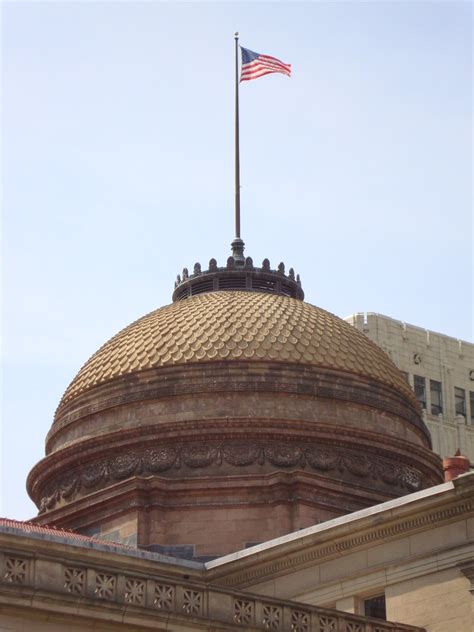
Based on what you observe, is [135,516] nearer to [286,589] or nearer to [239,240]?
[286,589]

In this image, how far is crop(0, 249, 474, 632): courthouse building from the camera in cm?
3741

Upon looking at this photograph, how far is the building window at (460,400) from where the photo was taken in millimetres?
97438

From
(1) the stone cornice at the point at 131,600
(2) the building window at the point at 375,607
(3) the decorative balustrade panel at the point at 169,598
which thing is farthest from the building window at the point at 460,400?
(1) the stone cornice at the point at 131,600

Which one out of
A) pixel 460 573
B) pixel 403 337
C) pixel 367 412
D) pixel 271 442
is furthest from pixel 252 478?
pixel 403 337

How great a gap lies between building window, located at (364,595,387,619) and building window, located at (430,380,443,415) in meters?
59.8

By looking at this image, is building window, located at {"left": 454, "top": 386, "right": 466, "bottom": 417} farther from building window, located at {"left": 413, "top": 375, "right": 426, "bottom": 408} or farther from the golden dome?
the golden dome

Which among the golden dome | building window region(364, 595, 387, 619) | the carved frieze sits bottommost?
building window region(364, 595, 387, 619)

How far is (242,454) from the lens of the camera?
47.7m

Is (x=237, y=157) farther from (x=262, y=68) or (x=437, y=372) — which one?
(x=437, y=372)

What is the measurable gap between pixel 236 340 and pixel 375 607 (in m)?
15.3

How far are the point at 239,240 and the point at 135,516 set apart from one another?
13311 millimetres

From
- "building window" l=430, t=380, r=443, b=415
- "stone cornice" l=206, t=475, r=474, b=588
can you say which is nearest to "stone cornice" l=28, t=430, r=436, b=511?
"stone cornice" l=206, t=475, r=474, b=588

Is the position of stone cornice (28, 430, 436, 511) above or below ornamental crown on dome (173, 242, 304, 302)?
below

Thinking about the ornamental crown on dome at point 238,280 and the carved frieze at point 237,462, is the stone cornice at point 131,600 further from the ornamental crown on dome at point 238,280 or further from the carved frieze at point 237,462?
the ornamental crown on dome at point 238,280
